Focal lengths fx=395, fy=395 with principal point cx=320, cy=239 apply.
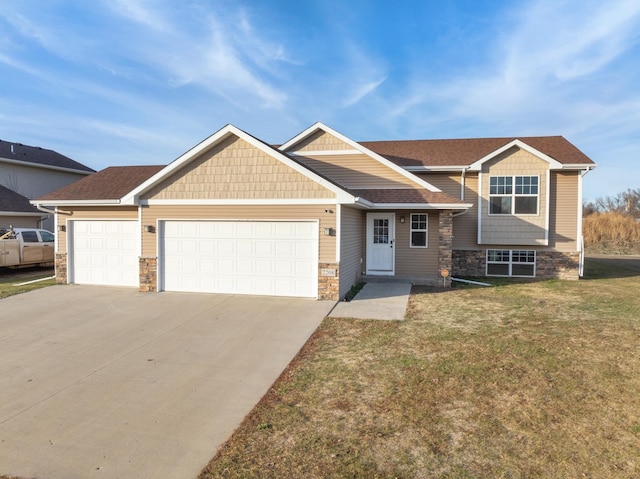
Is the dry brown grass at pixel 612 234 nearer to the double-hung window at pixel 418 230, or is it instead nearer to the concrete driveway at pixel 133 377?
the double-hung window at pixel 418 230

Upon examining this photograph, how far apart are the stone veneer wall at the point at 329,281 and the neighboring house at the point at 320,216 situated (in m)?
0.05

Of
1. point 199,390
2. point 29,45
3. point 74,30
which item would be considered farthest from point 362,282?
point 29,45

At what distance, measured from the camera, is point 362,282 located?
508 inches

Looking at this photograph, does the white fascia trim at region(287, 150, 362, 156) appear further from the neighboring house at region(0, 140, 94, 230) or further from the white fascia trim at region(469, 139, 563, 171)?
the neighboring house at region(0, 140, 94, 230)

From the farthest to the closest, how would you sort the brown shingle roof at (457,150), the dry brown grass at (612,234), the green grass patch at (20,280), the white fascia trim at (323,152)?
the dry brown grass at (612,234), the brown shingle roof at (457,150), the white fascia trim at (323,152), the green grass patch at (20,280)

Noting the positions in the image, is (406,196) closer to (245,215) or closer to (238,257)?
(245,215)

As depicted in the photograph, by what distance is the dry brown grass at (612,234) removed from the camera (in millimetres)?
28531

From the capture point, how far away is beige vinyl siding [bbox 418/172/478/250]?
1496 centimetres

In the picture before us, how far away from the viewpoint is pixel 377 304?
32.0 feet

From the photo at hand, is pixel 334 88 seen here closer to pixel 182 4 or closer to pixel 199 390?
pixel 182 4

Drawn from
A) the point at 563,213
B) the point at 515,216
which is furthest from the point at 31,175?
the point at 563,213

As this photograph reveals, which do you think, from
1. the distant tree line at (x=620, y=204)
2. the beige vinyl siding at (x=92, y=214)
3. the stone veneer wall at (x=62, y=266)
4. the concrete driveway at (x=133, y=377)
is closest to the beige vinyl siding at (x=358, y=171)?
the concrete driveway at (x=133, y=377)

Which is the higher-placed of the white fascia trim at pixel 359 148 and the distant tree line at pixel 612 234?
the white fascia trim at pixel 359 148

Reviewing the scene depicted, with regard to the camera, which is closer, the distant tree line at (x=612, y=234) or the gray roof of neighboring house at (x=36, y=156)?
the gray roof of neighboring house at (x=36, y=156)
